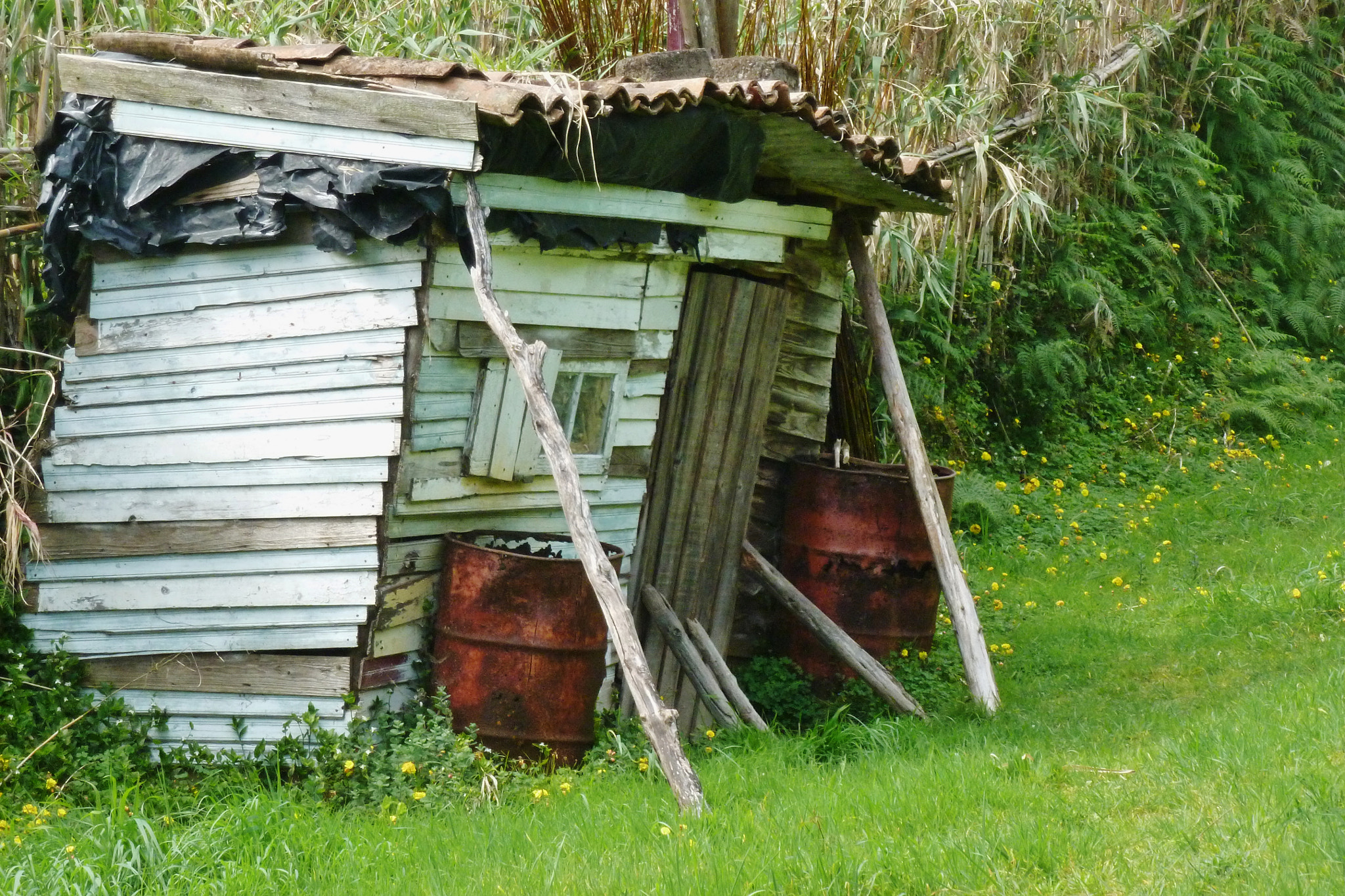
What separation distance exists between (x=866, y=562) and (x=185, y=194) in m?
3.98

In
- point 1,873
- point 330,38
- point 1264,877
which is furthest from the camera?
point 330,38

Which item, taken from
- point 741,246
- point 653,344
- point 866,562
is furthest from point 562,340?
point 866,562

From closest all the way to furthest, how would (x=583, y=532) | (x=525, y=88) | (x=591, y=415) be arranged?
→ (x=583, y=532) → (x=525, y=88) → (x=591, y=415)

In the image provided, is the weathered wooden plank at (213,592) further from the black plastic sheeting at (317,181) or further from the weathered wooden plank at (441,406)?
the black plastic sheeting at (317,181)

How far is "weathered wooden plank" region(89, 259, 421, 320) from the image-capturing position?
17.9ft

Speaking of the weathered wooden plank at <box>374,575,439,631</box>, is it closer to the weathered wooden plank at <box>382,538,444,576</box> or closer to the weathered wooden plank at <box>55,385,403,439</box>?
the weathered wooden plank at <box>382,538,444,576</box>

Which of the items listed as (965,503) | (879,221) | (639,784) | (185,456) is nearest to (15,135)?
(185,456)

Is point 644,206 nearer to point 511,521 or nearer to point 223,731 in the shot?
point 511,521

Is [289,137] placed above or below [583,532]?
above

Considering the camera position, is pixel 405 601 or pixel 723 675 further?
pixel 723 675

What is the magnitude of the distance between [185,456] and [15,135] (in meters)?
2.09

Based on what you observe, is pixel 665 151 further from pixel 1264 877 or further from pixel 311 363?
pixel 1264 877

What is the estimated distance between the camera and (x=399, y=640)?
5.82m

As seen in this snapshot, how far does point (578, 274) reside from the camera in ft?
19.9
